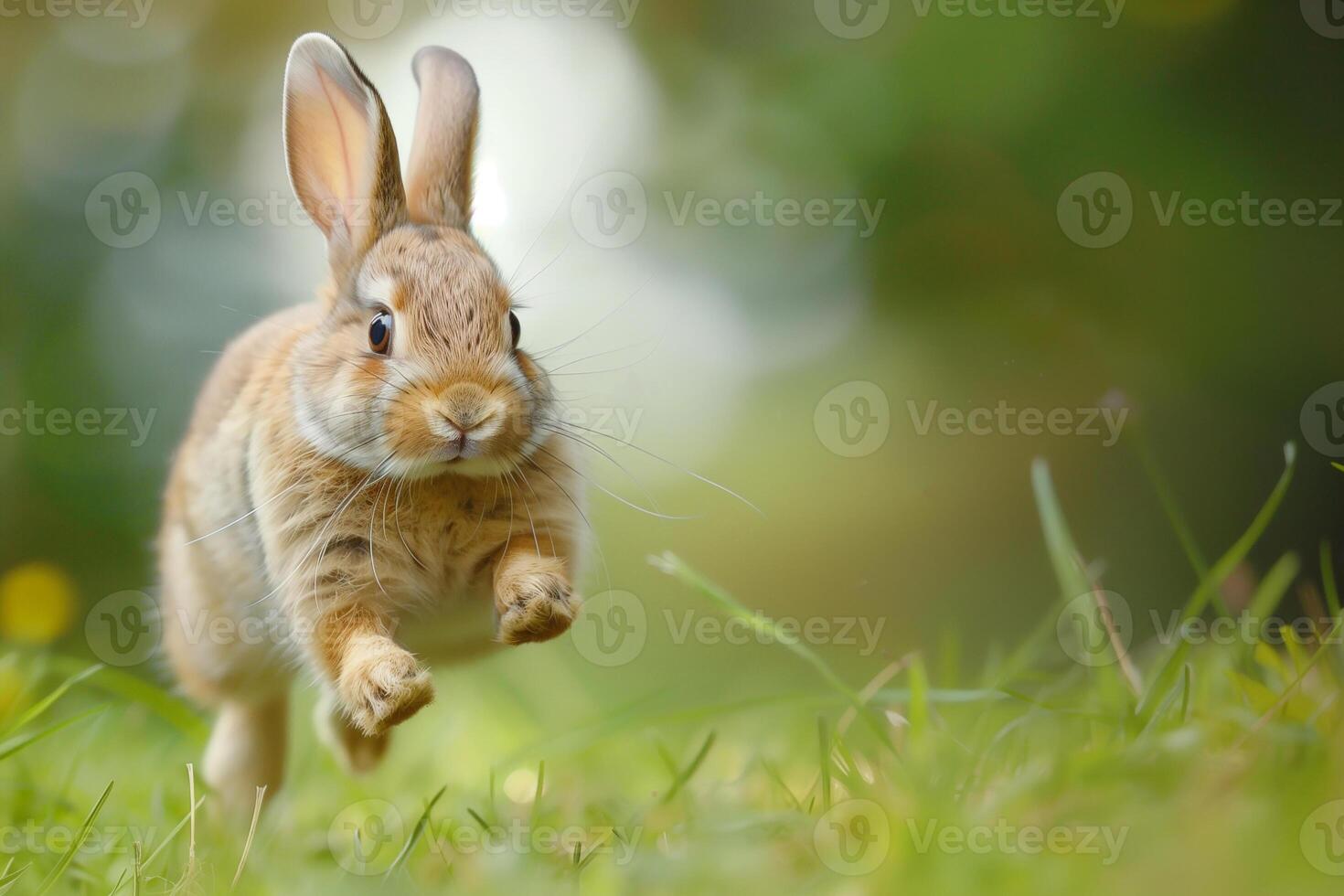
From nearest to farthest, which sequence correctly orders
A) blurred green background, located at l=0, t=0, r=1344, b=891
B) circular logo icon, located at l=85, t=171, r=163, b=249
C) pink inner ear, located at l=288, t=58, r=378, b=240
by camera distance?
pink inner ear, located at l=288, t=58, r=378, b=240 → blurred green background, located at l=0, t=0, r=1344, b=891 → circular logo icon, located at l=85, t=171, r=163, b=249

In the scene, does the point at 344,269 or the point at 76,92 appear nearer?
the point at 344,269

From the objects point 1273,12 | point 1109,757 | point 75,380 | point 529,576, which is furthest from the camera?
point 75,380

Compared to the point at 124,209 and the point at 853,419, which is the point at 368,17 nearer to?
the point at 124,209

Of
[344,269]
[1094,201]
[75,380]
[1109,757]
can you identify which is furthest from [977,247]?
Answer: [75,380]

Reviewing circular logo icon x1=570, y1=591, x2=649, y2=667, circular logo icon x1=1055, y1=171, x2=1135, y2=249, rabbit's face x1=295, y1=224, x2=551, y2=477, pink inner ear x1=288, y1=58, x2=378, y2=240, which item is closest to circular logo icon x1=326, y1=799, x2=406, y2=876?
rabbit's face x1=295, y1=224, x2=551, y2=477

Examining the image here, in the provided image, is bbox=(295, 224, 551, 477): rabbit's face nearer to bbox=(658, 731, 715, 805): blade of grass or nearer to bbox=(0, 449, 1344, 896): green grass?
bbox=(0, 449, 1344, 896): green grass

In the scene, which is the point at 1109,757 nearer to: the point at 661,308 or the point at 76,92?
the point at 661,308

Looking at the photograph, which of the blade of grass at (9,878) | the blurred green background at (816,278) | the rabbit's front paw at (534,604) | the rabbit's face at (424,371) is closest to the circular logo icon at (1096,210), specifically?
the blurred green background at (816,278)
